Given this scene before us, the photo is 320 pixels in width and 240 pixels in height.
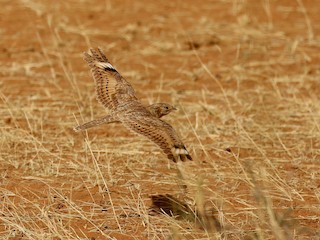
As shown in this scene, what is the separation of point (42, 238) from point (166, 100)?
14.8 feet

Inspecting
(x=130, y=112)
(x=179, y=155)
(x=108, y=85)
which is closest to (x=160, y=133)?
(x=179, y=155)

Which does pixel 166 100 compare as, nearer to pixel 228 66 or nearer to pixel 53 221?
pixel 228 66

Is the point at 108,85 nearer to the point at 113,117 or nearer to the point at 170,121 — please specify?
the point at 113,117

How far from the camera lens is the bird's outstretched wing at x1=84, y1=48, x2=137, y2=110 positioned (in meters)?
6.97

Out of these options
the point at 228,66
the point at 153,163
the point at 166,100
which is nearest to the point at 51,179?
the point at 153,163

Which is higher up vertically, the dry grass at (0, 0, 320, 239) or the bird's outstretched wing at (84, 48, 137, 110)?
the bird's outstretched wing at (84, 48, 137, 110)

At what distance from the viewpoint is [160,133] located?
601 centimetres

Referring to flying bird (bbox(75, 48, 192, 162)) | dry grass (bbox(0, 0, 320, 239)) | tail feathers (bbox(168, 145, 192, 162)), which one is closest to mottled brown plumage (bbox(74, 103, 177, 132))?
flying bird (bbox(75, 48, 192, 162))

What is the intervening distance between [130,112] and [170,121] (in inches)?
94.5

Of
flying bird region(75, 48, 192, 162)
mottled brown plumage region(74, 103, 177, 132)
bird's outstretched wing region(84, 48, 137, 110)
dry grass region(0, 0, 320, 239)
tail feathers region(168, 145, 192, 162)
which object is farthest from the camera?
bird's outstretched wing region(84, 48, 137, 110)

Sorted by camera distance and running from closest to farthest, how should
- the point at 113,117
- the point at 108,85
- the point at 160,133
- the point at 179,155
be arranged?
the point at 179,155, the point at 160,133, the point at 113,117, the point at 108,85

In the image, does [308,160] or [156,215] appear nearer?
[156,215]

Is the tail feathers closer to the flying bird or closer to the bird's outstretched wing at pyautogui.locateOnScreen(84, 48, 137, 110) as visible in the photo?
the flying bird

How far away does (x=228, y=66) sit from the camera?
11.6m
